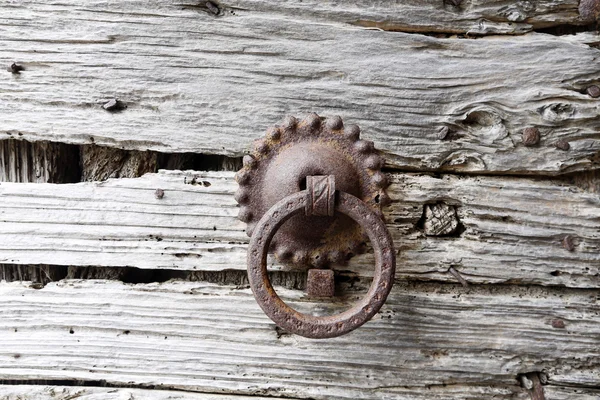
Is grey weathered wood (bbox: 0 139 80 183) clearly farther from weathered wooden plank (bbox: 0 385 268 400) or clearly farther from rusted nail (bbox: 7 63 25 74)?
weathered wooden plank (bbox: 0 385 268 400)

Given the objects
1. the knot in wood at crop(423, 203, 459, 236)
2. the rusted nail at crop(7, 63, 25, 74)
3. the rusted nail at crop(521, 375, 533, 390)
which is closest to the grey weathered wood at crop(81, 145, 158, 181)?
the rusted nail at crop(7, 63, 25, 74)

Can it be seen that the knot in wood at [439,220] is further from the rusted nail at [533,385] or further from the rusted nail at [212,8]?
the rusted nail at [212,8]

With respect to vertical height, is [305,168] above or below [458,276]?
above

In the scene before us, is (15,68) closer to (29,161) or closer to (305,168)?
(29,161)

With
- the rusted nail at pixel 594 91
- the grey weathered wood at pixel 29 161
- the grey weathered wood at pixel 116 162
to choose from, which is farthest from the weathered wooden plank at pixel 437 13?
the grey weathered wood at pixel 29 161

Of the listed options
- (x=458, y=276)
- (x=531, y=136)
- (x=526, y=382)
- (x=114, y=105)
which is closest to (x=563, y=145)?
(x=531, y=136)

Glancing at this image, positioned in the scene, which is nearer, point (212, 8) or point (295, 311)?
point (295, 311)

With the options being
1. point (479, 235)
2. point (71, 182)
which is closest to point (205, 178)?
point (71, 182)
